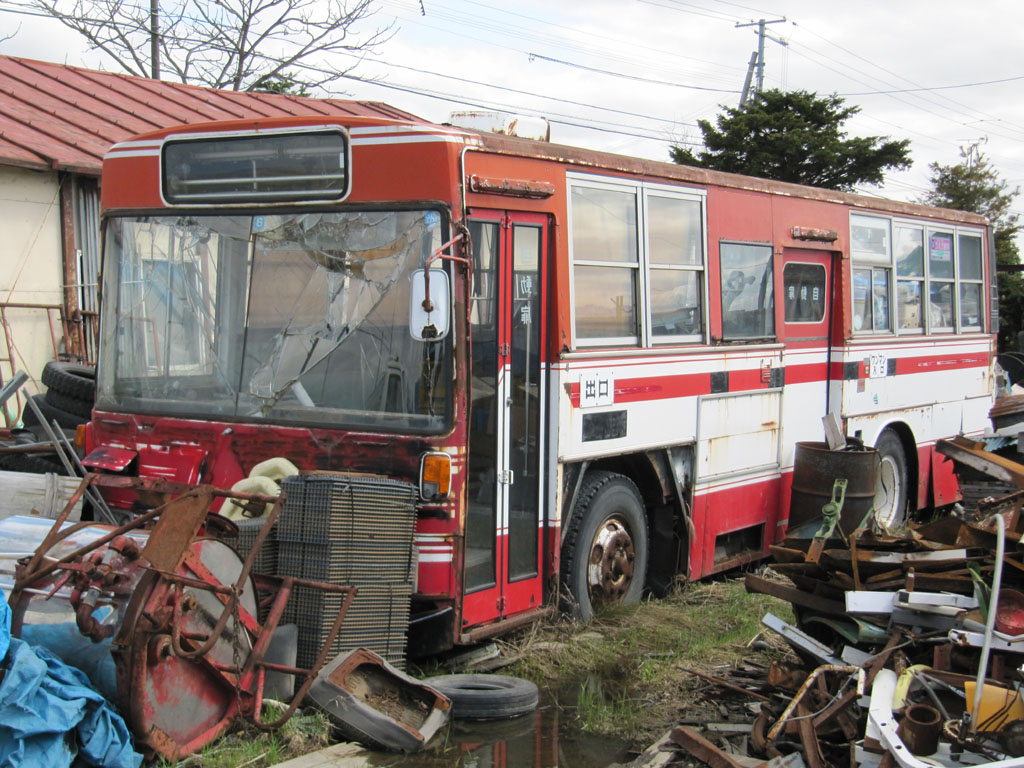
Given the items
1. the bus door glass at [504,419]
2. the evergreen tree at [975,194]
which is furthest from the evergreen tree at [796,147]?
the bus door glass at [504,419]

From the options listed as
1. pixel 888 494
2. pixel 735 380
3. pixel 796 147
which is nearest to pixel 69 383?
pixel 735 380

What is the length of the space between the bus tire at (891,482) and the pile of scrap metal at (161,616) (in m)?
7.12

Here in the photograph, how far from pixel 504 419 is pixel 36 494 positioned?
8.80 ft

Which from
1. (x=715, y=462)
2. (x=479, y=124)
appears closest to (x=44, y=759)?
(x=479, y=124)

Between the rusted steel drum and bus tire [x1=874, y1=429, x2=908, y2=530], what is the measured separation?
167 centimetres

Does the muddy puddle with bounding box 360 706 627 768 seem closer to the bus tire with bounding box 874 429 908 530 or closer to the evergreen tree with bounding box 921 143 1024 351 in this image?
the bus tire with bounding box 874 429 908 530

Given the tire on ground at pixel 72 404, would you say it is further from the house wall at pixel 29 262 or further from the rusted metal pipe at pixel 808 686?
the rusted metal pipe at pixel 808 686

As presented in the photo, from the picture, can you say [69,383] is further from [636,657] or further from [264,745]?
[636,657]

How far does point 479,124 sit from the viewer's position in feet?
22.7

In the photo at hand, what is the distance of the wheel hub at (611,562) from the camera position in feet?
23.1

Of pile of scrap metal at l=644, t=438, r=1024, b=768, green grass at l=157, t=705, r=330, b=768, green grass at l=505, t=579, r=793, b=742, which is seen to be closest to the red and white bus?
green grass at l=505, t=579, r=793, b=742

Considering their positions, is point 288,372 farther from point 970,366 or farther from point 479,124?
point 970,366

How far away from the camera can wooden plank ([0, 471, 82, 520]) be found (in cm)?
606

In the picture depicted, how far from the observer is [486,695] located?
5422 millimetres
